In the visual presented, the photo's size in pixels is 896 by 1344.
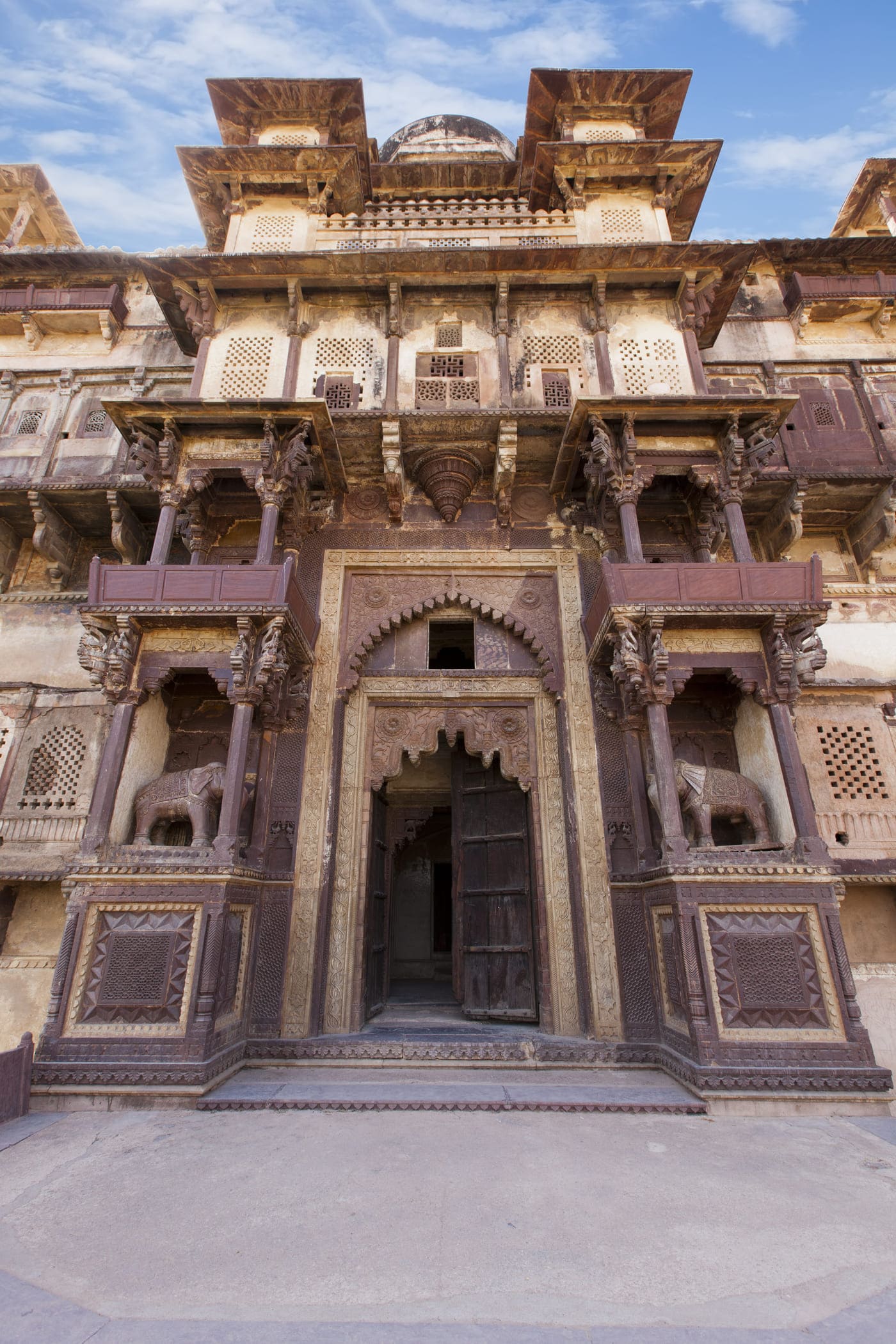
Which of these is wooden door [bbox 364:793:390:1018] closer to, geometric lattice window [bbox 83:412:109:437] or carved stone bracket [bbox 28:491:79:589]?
carved stone bracket [bbox 28:491:79:589]

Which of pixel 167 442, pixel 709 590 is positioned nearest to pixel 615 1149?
pixel 709 590

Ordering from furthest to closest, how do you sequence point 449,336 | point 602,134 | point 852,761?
point 602,134 → point 449,336 → point 852,761

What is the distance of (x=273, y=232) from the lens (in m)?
10.2

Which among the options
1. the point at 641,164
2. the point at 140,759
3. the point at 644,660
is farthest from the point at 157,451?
the point at 641,164

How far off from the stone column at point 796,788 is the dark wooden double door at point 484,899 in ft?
10.00

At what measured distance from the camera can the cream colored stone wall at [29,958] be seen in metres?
7.76

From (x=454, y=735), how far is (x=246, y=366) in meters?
6.01

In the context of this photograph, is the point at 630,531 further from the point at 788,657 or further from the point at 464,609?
the point at 464,609

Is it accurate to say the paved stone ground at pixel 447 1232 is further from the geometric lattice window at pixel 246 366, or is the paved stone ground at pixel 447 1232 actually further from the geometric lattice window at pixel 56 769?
the geometric lattice window at pixel 246 366

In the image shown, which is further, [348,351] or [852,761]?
[348,351]

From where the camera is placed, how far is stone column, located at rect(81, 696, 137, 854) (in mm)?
6398

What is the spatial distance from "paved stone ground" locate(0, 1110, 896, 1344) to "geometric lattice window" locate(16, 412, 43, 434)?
32.6ft

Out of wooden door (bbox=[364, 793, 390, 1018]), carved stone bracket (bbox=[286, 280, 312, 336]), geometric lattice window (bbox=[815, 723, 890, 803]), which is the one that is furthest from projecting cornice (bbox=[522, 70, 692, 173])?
wooden door (bbox=[364, 793, 390, 1018])

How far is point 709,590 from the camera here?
7.09 m
